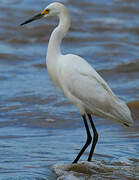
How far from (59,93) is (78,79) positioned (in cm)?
339

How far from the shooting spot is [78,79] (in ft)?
18.3

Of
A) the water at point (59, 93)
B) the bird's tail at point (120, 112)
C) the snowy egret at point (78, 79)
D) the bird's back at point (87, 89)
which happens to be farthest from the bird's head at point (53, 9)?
the water at point (59, 93)

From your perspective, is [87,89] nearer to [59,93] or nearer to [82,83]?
[82,83]

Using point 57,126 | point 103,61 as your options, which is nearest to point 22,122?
point 57,126

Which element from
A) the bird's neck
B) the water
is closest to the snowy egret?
the bird's neck

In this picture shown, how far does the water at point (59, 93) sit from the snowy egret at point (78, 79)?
48 centimetres

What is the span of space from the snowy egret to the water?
482 mm

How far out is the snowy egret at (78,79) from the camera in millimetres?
5570

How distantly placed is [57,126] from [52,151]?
1.26 metres

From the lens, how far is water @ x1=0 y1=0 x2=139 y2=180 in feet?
18.6

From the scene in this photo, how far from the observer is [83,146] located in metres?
6.23

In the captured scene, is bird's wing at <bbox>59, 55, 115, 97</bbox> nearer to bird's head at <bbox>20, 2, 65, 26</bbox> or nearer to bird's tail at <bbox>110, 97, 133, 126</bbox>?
bird's tail at <bbox>110, 97, 133, 126</bbox>

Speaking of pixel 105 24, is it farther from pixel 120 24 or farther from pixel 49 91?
pixel 49 91

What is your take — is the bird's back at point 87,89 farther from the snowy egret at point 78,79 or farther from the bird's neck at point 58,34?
the bird's neck at point 58,34
